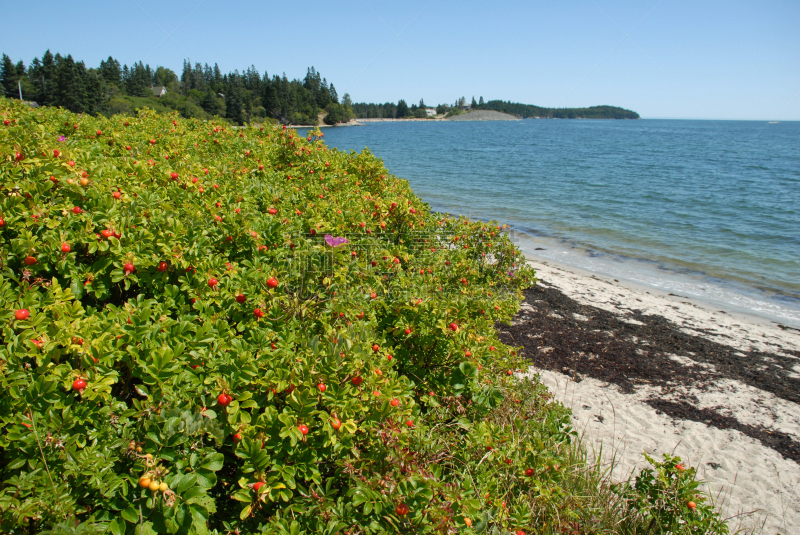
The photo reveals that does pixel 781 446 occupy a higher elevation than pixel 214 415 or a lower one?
lower

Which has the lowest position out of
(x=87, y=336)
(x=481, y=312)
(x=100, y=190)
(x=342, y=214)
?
(x=481, y=312)

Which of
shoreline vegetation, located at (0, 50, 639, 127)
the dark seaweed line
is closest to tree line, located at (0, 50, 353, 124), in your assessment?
shoreline vegetation, located at (0, 50, 639, 127)

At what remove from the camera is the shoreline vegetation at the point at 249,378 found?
5.65 ft

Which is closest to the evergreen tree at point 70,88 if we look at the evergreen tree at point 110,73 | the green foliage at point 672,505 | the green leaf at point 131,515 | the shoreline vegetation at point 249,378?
the evergreen tree at point 110,73

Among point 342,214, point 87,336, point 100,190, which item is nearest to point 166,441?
point 87,336

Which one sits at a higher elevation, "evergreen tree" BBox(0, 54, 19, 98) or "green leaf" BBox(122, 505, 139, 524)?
"evergreen tree" BBox(0, 54, 19, 98)

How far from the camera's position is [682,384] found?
6.42 m

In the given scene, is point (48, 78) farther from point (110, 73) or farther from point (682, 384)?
point (682, 384)

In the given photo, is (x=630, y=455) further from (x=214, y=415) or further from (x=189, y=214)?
(x=189, y=214)

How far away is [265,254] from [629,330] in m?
7.28

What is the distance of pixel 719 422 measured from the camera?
5.60 m

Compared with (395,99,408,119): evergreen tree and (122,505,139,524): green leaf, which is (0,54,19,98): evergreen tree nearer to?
(122,505,139,524): green leaf

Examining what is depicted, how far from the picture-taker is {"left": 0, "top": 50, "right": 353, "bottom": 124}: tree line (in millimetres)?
57844

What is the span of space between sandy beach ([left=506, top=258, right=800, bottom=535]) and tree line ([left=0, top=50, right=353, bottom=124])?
3195 centimetres
